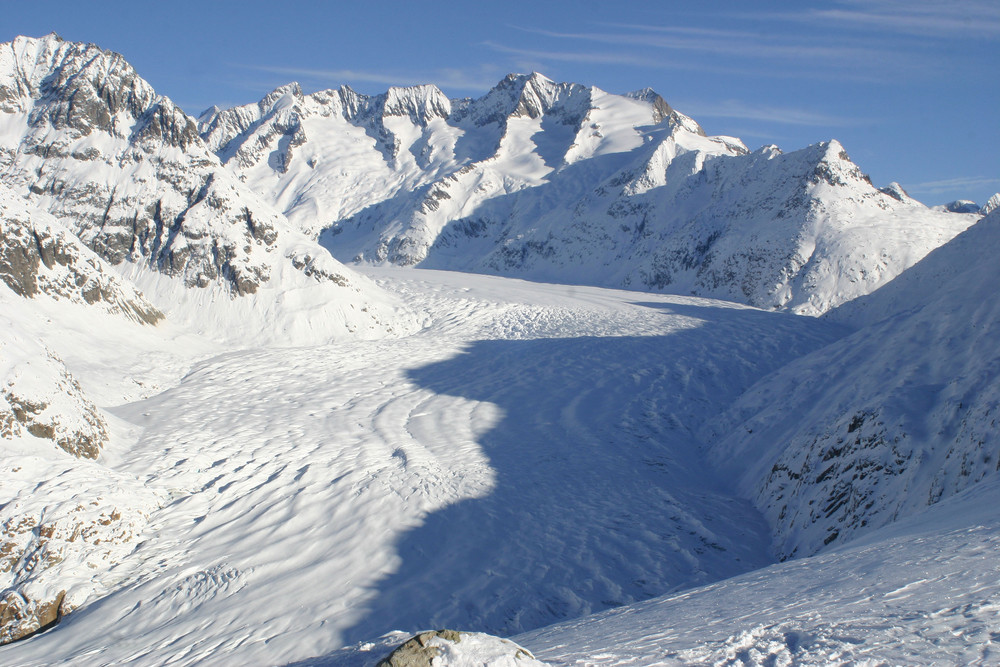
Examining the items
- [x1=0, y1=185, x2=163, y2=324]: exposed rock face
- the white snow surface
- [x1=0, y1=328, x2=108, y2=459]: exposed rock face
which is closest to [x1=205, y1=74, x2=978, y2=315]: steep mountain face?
the white snow surface

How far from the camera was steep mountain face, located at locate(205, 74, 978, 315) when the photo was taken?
4238 centimetres

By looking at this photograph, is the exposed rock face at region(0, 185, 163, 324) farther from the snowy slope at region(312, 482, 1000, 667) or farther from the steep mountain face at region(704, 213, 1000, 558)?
the steep mountain face at region(704, 213, 1000, 558)

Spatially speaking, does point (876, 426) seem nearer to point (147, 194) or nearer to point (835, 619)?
point (835, 619)

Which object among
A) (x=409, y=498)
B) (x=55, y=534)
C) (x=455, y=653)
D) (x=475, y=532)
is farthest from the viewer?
(x=409, y=498)

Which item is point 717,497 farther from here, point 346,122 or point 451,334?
point 346,122

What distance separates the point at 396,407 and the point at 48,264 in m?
13.0

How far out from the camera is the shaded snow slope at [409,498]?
29.7 ft

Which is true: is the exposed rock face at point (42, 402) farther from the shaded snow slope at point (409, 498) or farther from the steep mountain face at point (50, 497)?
the shaded snow slope at point (409, 498)

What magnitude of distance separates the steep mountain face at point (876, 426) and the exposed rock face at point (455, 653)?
293 inches

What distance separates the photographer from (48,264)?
70.4 ft

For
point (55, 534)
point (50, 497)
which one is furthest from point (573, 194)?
point (55, 534)

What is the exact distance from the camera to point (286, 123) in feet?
A: 420

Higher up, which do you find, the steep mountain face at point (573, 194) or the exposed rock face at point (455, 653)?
the steep mountain face at point (573, 194)

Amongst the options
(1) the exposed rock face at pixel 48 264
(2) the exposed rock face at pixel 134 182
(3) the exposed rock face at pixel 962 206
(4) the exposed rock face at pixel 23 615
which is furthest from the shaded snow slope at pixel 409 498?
(3) the exposed rock face at pixel 962 206
